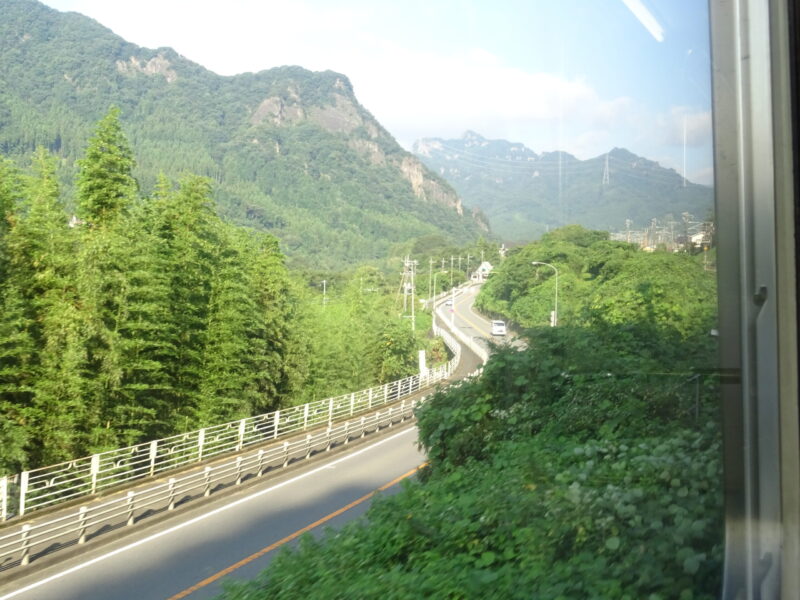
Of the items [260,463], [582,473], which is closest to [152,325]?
[260,463]

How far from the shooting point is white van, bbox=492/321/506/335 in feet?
7.01

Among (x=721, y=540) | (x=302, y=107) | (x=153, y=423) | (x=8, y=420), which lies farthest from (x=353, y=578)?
(x=153, y=423)

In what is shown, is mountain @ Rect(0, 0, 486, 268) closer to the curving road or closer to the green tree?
the green tree

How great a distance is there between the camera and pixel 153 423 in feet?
24.2

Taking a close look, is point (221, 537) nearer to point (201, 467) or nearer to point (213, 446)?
point (201, 467)

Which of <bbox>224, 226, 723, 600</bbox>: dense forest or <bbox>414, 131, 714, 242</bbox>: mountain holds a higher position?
<bbox>414, 131, 714, 242</bbox>: mountain

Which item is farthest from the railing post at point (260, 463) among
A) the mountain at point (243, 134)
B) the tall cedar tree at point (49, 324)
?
the tall cedar tree at point (49, 324)

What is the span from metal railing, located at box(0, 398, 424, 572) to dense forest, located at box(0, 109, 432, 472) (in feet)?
1.02

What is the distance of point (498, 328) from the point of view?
85.9 inches

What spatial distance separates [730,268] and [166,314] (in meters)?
6.79

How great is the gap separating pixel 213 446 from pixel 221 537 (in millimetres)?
1838

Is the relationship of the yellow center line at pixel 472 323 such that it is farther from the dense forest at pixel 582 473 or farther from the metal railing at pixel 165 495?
the metal railing at pixel 165 495

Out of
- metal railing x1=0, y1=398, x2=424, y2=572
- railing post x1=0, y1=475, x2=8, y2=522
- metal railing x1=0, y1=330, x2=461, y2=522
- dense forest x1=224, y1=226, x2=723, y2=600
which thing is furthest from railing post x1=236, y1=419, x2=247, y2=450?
dense forest x1=224, y1=226, x2=723, y2=600

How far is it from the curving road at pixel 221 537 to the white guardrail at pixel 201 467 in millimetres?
85
